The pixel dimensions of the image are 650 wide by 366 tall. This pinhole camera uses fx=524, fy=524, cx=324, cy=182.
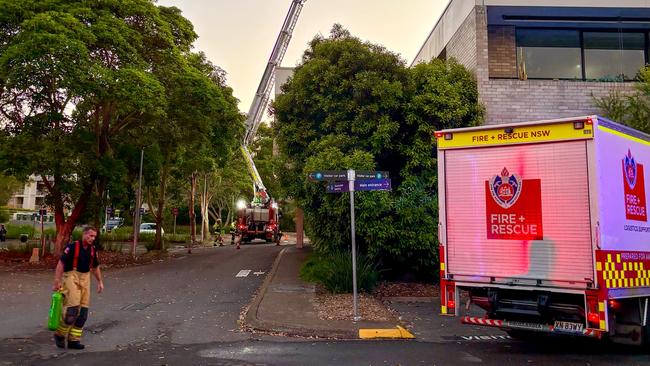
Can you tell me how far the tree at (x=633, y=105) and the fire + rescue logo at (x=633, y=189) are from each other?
7718 mm

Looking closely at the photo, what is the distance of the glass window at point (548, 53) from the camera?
52.4 feet

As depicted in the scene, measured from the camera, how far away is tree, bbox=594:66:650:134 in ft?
46.7

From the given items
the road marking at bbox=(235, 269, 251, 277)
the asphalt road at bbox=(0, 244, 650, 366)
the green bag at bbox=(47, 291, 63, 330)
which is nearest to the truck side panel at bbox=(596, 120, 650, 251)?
the asphalt road at bbox=(0, 244, 650, 366)

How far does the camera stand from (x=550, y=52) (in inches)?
634

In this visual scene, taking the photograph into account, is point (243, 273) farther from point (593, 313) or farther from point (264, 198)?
point (264, 198)

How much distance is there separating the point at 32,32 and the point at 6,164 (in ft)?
16.2

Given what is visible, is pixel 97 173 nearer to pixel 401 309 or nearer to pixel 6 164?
pixel 6 164

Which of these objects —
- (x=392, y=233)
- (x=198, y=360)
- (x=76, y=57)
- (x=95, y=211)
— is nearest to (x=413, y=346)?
(x=198, y=360)

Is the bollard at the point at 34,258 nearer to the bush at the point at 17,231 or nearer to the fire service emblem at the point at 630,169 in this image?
the bush at the point at 17,231

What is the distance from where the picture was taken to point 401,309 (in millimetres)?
11219

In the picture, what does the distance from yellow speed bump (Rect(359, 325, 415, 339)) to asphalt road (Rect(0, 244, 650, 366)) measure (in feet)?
0.77

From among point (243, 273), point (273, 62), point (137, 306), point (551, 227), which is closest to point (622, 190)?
point (551, 227)

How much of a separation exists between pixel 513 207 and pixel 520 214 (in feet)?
0.43

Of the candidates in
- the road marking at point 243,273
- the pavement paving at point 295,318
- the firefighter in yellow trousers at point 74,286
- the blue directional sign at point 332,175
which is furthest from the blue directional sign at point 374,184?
the road marking at point 243,273
